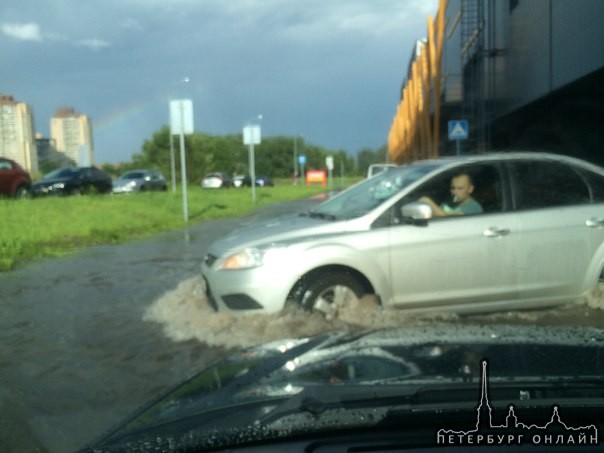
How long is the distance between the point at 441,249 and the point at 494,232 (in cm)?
52

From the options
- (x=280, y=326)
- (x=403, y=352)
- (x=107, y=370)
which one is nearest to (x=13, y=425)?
(x=107, y=370)

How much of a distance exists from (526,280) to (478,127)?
2126 centimetres

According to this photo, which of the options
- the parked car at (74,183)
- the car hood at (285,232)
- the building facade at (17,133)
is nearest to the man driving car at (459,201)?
the car hood at (285,232)

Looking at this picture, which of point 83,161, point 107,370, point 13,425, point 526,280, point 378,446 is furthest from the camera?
point 83,161

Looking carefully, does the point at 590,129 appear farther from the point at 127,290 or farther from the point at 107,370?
the point at 107,370

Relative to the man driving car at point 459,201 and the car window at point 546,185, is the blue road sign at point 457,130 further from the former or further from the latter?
the man driving car at point 459,201

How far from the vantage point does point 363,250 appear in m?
6.17

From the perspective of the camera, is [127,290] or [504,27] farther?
[504,27]

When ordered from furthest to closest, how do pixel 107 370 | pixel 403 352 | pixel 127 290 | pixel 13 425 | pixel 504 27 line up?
pixel 504 27 → pixel 127 290 → pixel 107 370 → pixel 13 425 → pixel 403 352

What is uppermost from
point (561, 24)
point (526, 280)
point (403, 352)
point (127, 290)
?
point (561, 24)

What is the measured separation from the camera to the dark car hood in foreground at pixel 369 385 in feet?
6.72

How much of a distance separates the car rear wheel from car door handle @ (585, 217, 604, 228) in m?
2.21

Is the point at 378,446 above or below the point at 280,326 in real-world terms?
above

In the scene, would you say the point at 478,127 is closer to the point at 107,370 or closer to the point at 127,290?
the point at 127,290
